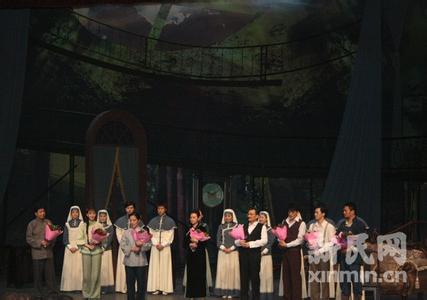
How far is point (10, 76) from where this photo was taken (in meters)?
15.4

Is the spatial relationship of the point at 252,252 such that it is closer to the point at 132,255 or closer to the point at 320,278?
the point at 320,278

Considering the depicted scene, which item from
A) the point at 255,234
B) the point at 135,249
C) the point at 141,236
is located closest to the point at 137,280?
the point at 135,249

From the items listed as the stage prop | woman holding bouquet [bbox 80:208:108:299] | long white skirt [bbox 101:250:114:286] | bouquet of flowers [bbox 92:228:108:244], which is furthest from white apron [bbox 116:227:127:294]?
bouquet of flowers [bbox 92:228:108:244]

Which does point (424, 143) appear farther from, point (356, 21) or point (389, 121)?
point (356, 21)

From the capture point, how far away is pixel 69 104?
16.0 m

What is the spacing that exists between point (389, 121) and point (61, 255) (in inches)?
244

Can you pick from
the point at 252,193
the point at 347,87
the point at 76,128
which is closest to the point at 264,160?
the point at 252,193

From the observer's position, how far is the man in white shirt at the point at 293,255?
11.3 meters

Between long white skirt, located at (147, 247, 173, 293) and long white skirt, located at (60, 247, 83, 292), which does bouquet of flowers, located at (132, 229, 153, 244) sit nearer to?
long white skirt, located at (147, 247, 173, 293)

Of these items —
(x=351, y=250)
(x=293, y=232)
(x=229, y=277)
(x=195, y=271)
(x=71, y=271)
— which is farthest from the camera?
(x=71, y=271)

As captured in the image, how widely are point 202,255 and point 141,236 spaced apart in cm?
97

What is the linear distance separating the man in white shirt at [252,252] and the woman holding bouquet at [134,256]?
1.25 m

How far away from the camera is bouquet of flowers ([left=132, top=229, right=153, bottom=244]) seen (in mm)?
11273

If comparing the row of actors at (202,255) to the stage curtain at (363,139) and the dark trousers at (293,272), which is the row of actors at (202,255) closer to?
the dark trousers at (293,272)
